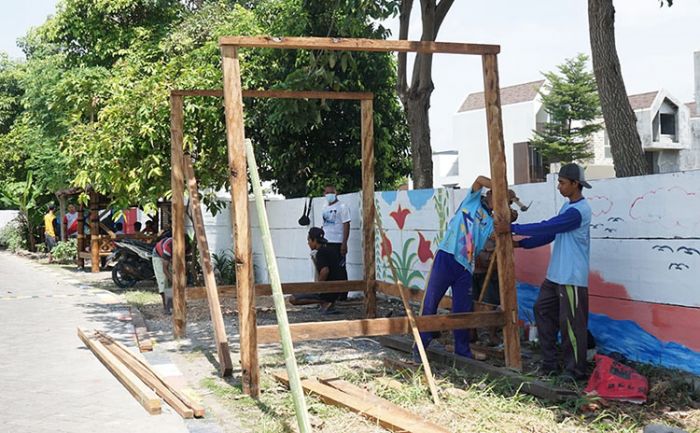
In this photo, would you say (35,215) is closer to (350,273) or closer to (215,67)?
(215,67)

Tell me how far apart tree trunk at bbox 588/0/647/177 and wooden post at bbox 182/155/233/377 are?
13.8 feet

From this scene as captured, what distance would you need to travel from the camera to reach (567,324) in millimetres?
6430

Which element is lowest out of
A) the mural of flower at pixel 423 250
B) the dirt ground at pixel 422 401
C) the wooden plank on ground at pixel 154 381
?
the dirt ground at pixel 422 401

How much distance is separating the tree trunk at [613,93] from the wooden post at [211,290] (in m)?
4.21

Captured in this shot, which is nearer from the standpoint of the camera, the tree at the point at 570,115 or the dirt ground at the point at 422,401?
the dirt ground at the point at 422,401

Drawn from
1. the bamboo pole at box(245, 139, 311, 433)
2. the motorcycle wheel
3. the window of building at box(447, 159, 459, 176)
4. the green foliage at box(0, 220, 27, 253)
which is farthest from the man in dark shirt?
the window of building at box(447, 159, 459, 176)

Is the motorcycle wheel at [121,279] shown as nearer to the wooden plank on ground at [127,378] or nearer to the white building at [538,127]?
the wooden plank on ground at [127,378]

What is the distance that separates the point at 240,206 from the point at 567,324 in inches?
111

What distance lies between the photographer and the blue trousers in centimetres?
730

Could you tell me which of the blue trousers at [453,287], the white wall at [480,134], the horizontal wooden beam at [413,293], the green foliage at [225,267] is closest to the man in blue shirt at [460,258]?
the blue trousers at [453,287]

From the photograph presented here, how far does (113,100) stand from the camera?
14.6 meters

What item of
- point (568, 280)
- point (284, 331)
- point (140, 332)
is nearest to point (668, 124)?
point (140, 332)

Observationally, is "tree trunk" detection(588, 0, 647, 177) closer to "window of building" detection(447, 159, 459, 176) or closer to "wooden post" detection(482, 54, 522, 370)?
"wooden post" detection(482, 54, 522, 370)

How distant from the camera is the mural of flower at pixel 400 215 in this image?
36.5 feet
